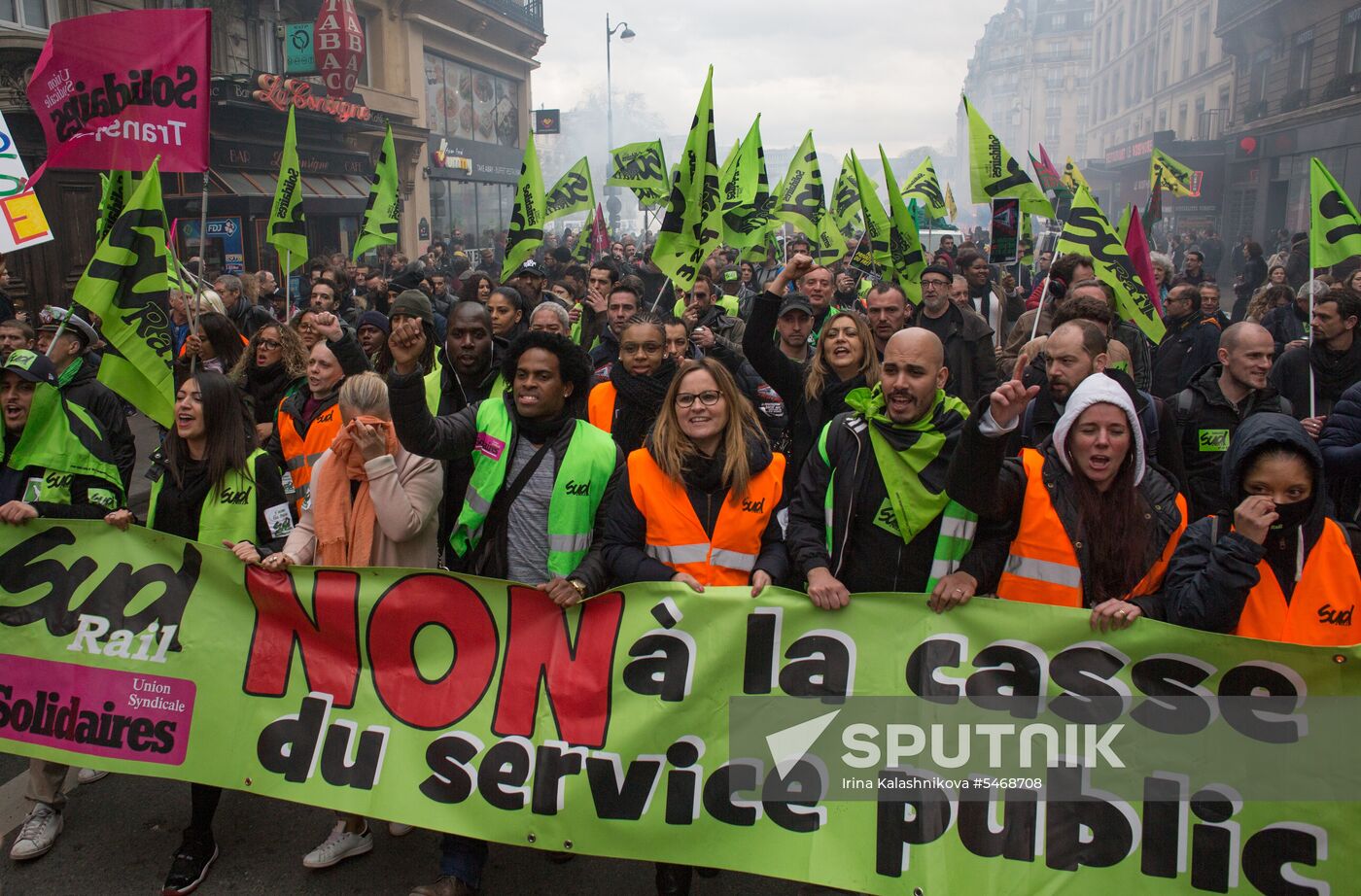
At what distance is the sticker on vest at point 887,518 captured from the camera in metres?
3.45

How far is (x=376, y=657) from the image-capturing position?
3684mm

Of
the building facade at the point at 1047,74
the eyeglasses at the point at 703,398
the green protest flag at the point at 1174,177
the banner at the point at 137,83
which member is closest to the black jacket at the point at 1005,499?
the eyeglasses at the point at 703,398

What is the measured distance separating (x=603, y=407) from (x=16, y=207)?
13.7 feet

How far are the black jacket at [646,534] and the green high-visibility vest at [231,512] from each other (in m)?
1.39

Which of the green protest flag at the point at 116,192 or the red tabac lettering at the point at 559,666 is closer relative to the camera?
the red tabac lettering at the point at 559,666

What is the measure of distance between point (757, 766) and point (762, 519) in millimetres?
819

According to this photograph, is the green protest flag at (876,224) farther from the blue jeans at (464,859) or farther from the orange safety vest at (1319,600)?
the blue jeans at (464,859)

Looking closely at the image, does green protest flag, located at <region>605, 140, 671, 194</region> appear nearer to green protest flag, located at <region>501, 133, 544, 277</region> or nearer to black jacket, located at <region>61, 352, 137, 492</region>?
green protest flag, located at <region>501, 133, 544, 277</region>

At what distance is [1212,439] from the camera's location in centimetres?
525

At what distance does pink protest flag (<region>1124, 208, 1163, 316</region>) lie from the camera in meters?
7.12

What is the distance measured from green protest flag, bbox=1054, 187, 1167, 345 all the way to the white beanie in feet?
11.2

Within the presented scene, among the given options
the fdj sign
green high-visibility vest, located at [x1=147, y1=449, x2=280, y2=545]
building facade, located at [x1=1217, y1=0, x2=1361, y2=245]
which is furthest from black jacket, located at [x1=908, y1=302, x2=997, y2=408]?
building facade, located at [x1=1217, y1=0, x2=1361, y2=245]

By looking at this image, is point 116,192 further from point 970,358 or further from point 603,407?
point 970,358

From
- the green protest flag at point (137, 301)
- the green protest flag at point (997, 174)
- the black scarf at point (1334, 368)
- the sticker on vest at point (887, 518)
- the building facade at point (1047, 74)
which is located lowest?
the sticker on vest at point (887, 518)
